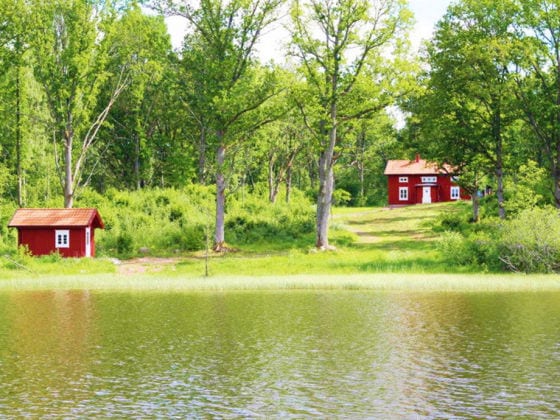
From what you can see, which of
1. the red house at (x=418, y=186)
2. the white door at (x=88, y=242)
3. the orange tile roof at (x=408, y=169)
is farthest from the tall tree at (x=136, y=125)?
the red house at (x=418, y=186)

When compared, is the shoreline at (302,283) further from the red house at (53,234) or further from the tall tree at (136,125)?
the tall tree at (136,125)

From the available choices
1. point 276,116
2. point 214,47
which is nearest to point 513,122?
point 276,116

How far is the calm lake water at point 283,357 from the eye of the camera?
1792 centimetres

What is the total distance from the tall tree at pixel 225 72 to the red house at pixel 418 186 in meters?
45.0

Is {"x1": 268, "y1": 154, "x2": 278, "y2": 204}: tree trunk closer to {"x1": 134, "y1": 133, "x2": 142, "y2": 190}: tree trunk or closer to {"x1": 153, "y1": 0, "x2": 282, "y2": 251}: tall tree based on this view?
{"x1": 134, "y1": 133, "x2": 142, "y2": 190}: tree trunk

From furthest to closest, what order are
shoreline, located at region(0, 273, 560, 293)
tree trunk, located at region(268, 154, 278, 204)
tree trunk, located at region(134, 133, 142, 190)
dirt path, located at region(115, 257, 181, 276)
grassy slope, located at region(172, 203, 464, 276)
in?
tree trunk, located at region(268, 154, 278, 204) < tree trunk, located at region(134, 133, 142, 190) < dirt path, located at region(115, 257, 181, 276) < grassy slope, located at region(172, 203, 464, 276) < shoreline, located at region(0, 273, 560, 293)

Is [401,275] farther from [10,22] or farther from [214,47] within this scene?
[10,22]

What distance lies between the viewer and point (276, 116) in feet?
196

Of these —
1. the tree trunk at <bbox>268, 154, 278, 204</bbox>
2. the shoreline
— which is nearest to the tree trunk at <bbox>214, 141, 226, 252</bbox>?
the shoreline

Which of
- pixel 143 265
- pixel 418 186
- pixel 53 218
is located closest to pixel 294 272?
pixel 143 265

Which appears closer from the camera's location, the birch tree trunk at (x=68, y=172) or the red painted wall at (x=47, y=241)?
the red painted wall at (x=47, y=241)

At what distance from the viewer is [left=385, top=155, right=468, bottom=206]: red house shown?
333 feet

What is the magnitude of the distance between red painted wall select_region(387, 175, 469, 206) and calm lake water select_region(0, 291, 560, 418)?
210ft

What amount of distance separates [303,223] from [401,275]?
19911 millimetres
